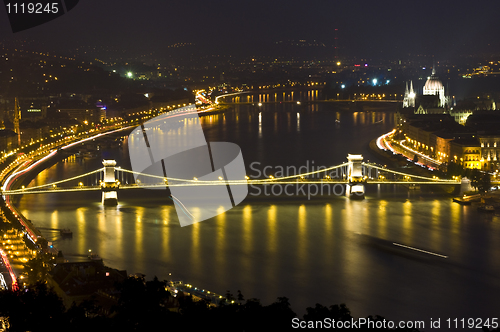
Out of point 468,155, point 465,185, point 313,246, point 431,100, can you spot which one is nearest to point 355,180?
point 465,185

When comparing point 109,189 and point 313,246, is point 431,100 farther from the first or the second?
point 313,246

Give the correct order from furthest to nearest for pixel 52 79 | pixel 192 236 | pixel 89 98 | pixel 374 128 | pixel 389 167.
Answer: pixel 52 79 < pixel 89 98 < pixel 374 128 < pixel 389 167 < pixel 192 236

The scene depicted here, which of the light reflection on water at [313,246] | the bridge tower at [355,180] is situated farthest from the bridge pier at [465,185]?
the bridge tower at [355,180]

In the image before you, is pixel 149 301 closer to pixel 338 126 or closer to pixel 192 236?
pixel 192 236

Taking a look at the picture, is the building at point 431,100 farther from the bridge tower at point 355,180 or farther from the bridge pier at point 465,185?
the bridge pier at point 465,185

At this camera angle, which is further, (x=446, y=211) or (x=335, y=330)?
(x=446, y=211)

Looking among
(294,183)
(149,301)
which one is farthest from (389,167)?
(149,301)

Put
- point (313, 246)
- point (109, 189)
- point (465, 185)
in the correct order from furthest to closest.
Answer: point (465, 185) < point (109, 189) < point (313, 246)
